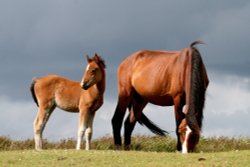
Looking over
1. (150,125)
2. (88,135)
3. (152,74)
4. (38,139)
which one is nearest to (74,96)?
(38,139)

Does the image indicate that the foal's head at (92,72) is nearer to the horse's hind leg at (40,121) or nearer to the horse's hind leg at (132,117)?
the horse's hind leg at (132,117)

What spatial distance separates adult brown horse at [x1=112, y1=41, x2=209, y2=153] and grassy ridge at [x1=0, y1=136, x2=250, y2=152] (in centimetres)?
140

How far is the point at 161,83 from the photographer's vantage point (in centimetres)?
1474

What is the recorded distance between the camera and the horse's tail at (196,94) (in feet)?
39.4

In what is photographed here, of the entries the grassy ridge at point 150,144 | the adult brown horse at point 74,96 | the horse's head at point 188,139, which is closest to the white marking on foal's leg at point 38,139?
the adult brown horse at point 74,96

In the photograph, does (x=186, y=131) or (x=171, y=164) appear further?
(x=186, y=131)

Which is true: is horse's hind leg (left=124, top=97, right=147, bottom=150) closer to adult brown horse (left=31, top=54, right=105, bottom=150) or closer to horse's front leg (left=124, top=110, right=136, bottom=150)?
horse's front leg (left=124, top=110, right=136, bottom=150)

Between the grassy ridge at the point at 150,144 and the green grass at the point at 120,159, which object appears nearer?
the green grass at the point at 120,159

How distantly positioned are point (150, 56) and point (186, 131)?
4.55 m

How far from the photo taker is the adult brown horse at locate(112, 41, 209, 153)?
1241 cm

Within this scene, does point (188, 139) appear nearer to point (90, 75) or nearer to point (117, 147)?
point (90, 75)

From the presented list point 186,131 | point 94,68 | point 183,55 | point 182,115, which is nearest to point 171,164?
point 186,131

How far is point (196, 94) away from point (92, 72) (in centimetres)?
354

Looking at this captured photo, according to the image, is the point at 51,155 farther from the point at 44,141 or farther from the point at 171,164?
the point at 44,141
